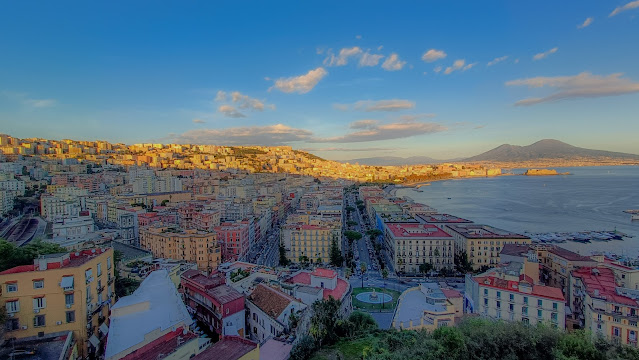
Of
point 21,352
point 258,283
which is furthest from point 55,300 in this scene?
point 258,283

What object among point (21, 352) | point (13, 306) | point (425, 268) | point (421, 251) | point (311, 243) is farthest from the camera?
point (311, 243)

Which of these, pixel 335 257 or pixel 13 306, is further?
pixel 335 257

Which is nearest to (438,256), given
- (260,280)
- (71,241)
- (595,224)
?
(260,280)

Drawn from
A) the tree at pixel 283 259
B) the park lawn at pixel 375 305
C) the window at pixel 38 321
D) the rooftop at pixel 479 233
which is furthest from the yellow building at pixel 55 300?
the rooftop at pixel 479 233

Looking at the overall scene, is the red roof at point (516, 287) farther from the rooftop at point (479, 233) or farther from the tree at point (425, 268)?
the rooftop at point (479, 233)

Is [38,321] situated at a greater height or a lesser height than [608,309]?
greater

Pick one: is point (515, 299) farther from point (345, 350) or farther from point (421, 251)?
point (421, 251)

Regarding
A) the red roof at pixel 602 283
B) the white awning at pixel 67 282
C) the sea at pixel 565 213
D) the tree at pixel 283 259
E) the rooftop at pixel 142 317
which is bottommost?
the sea at pixel 565 213

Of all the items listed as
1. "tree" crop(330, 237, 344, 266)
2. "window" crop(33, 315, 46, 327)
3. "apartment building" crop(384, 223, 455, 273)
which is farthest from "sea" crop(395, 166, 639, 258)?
"window" crop(33, 315, 46, 327)
